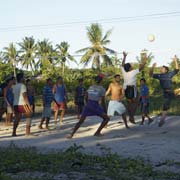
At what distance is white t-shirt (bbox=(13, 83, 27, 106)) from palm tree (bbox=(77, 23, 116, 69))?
50985 mm

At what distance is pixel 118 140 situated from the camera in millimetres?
11289

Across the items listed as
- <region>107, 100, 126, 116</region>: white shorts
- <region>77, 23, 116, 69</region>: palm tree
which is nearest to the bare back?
<region>107, 100, 126, 116</region>: white shorts

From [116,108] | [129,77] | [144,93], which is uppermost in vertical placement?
[129,77]

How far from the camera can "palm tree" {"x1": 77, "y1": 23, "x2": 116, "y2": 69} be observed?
2514 inches

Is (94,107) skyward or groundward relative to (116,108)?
skyward

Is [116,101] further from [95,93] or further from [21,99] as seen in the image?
[21,99]

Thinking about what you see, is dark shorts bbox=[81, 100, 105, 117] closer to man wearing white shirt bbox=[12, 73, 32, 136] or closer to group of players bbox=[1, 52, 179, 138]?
group of players bbox=[1, 52, 179, 138]

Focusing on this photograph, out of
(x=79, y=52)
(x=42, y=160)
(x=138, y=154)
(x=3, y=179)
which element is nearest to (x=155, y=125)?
(x=138, y=154)

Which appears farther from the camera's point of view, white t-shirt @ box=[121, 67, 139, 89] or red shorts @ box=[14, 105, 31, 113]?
white t-shirt @ box=[121, 67, 139, 89]

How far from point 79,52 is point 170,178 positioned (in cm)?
5985

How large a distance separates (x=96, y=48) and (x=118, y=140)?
5417cm

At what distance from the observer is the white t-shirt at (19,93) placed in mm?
12195

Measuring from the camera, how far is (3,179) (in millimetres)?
6387

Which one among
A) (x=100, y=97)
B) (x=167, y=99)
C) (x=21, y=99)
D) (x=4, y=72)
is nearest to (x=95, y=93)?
(x=100, y=97)
